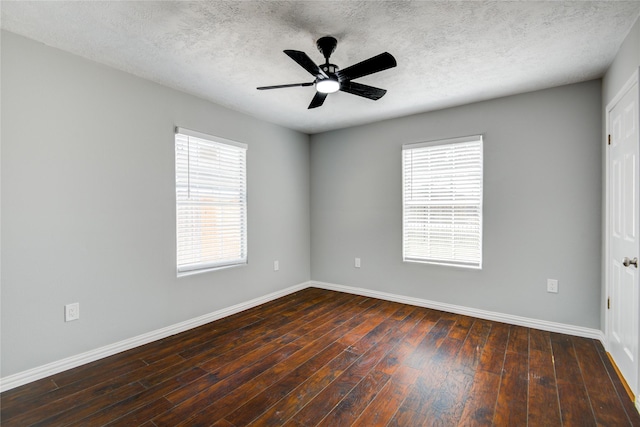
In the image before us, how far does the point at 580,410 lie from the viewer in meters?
1.89

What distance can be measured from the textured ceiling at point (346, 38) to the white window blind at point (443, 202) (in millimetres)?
783

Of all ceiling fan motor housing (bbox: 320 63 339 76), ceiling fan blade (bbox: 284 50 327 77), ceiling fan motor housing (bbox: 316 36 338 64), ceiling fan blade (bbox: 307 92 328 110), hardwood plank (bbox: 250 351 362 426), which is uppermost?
ceiling fan motor housing (bbox: 316 36 338 64)

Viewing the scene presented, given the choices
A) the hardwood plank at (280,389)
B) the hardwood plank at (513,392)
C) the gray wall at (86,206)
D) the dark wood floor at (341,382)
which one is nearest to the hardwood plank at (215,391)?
the dark wood floor at (341,382)

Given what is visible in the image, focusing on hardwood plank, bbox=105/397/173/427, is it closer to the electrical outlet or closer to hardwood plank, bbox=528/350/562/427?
the electrical outlet

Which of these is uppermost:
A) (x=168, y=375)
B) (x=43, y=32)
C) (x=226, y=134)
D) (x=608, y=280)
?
(x=43, y=32)

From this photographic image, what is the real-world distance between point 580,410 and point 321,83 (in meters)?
2.72

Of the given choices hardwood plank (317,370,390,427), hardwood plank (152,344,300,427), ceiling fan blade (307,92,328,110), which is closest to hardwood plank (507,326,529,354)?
hardwood plank (317,370,390,427)

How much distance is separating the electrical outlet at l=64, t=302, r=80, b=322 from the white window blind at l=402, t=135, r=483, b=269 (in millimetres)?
3461

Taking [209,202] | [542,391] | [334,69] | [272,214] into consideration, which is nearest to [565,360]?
[542,391]

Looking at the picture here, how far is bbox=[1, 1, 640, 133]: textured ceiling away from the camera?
1.89 m

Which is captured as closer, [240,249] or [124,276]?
[124,276]

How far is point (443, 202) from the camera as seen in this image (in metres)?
3.72

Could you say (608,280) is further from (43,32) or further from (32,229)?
(43,32)

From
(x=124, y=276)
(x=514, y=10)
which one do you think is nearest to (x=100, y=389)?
(x=124, y=276)
